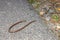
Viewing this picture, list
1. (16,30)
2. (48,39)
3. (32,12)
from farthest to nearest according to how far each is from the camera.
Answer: (32,12) < (16,30) < (48,39)

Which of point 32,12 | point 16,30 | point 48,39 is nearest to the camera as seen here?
point 48,39

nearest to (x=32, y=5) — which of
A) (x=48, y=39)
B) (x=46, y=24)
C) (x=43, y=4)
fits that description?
(x=43, y=4)

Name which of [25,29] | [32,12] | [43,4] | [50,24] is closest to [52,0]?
[43,4]

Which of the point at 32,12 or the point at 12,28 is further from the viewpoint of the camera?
the point at 32,12

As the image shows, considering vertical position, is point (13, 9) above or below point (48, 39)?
below

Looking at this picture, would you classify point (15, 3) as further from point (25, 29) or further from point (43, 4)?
point (25, 29)

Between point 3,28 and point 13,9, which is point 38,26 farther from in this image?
point 13,9
